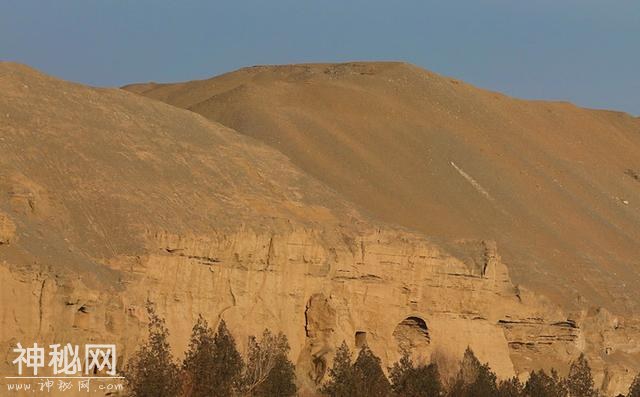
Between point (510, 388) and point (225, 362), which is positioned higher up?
point (225, 362)

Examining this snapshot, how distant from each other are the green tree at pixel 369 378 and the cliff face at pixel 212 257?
67.7 inches

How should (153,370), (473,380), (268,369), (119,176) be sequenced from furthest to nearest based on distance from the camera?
1. (473,380)
2. (119,176)
3. (268,369)
4. (153,370)

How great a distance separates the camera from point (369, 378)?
46000 millimetres

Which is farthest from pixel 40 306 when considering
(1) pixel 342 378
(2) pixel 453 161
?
(2) pixel 453 161

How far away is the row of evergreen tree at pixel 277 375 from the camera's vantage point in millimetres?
39875

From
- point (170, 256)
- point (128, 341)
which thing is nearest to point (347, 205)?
point (170, 256)

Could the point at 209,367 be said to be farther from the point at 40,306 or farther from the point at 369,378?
the point at 40,306

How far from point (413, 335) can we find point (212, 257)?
8.55m

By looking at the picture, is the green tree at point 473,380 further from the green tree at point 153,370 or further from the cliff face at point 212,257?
the green tree at point 153,370

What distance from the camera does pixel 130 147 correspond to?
47906 millimetres

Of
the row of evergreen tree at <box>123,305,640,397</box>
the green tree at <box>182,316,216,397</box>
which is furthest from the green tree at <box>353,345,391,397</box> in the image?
the green tree at <box>182,316,216,397</box>

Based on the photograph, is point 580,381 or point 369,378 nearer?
point 369,378

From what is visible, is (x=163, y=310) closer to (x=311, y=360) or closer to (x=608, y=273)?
(x=311, y=360)

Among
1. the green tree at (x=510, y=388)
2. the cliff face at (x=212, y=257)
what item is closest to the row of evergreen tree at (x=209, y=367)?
the cliff face at (x=212, y=257)
